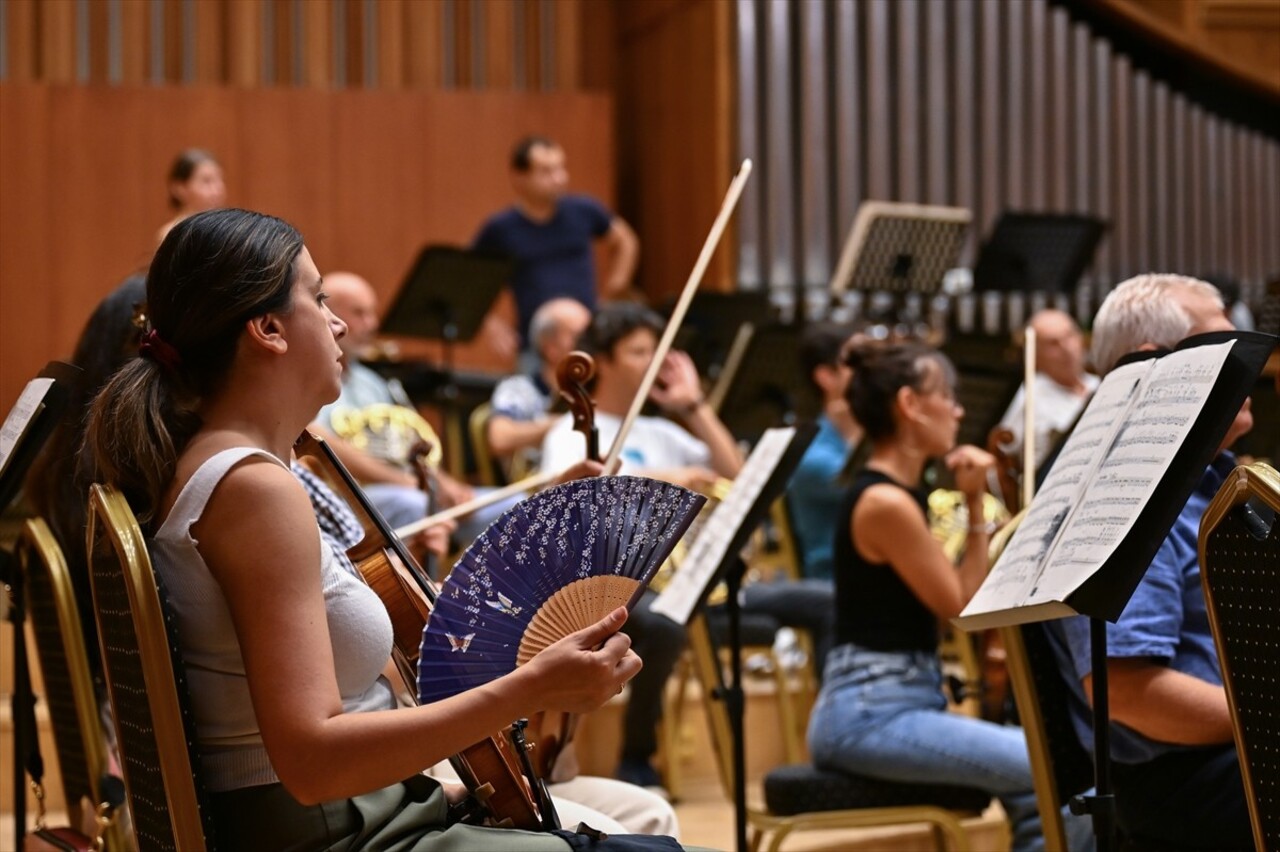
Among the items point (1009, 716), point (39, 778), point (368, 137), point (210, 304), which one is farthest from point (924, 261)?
point (210, 304)

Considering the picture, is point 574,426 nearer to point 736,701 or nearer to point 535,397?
point 736,701

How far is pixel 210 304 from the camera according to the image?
5.59ft

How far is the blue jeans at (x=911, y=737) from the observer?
304 cm

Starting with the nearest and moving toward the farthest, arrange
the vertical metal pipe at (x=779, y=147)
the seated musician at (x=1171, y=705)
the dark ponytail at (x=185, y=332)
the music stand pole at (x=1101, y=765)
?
the dark ponytail at (x=185, y=332) → the music stand pole at (x=1101, y=765) → the seated musician at (x=1171, y=705) → the vertical metal pipe at (x=779, y=147)

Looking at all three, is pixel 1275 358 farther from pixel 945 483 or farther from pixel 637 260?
pixel 637 260

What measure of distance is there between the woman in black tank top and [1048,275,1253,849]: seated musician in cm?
57

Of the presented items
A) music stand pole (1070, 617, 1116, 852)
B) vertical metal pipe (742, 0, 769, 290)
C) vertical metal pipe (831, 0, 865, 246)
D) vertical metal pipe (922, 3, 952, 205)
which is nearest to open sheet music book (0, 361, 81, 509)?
music stand pole (1070, 617, 1116, 852)

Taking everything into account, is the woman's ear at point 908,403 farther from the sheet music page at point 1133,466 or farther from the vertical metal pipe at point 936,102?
the vertical metal pipe at point 936,102

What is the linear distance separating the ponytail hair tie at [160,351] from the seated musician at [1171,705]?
1.26m

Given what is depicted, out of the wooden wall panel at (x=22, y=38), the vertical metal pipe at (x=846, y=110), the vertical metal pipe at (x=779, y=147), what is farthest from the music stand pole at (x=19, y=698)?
the vertical metal pipe at (x=846, y=110)

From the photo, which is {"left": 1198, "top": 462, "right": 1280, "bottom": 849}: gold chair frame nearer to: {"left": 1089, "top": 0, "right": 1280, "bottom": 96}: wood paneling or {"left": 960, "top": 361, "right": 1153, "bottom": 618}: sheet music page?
{"left": 960, "top": 361, "right": 1153, "bottom": 618}: sheet music page

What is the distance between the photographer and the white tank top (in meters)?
1.66

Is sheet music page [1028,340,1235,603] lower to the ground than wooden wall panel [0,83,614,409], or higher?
lower

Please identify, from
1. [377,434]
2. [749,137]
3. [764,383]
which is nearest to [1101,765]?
[377,434]
